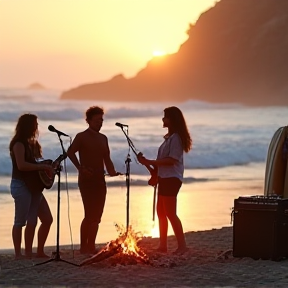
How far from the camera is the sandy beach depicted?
309 inches

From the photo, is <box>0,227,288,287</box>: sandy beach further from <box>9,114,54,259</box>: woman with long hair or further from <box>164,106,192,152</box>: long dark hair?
<box>164,106,192,152</box>: long dark hair

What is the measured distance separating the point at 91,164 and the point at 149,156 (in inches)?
704

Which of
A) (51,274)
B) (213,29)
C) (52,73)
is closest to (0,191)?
(51,274)

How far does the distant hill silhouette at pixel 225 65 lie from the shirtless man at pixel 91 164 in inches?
1972

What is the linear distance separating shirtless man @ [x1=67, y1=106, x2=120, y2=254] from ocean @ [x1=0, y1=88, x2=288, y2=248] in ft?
2.68

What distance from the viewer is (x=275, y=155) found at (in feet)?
33.3

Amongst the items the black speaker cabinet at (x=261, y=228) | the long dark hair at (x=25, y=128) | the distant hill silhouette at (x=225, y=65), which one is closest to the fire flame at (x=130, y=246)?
the black speaker cabinet at (x=261, y=228)

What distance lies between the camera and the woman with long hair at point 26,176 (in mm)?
8867

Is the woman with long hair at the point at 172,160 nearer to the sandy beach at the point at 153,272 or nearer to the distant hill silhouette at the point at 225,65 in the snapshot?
the sandy beach at the point at 153,272

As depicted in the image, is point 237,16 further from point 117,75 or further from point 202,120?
point 202,120

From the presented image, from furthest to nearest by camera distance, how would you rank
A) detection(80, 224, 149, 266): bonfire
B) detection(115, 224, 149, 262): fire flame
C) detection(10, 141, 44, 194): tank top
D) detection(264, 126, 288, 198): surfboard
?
detection(264, 126, 288, 198): surfboard < detection(10, 141, 44, 194): tank top < detection(115, 224, 149, 262): fire flame < detection(80, 224, 149, 266): bonfire

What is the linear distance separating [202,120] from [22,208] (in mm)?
35957

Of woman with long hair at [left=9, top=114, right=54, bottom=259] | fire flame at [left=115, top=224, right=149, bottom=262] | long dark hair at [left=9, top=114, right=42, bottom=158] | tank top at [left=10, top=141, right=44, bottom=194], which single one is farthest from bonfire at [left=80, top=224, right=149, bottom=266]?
long dark hair at [left=9, top=114, right=42, bottom=158]

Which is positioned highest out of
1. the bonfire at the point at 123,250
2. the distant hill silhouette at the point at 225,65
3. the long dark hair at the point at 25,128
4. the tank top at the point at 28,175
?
the distant hill silhouette at the point at 225,65
